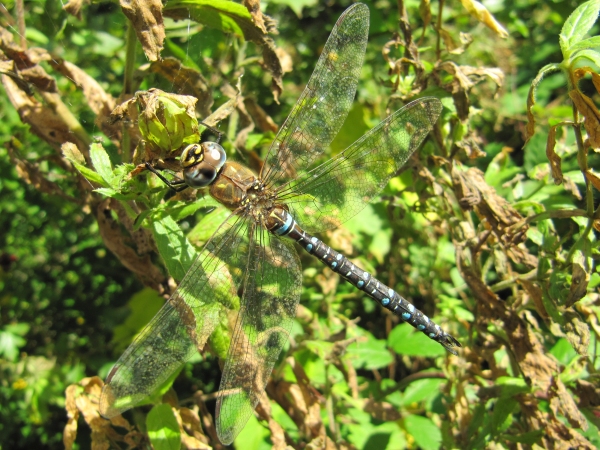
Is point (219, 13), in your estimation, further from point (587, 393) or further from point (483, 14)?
point (587, 393)

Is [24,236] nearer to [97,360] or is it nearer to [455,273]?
[97,360]

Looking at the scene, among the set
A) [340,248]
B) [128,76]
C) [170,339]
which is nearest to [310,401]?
[340,248]

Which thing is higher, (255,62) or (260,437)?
(255,62)

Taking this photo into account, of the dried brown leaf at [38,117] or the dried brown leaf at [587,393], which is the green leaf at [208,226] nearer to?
the dried brown leaf at [38,117]

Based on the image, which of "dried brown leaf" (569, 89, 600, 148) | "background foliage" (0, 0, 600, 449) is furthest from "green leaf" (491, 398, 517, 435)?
"dried brown leaf" (569, 89, 600, 148)

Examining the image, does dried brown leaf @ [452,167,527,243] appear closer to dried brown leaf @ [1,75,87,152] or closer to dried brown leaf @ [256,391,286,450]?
dried brown leaf @ [256,391,286,450]

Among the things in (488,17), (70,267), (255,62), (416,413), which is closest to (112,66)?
(70,267)
